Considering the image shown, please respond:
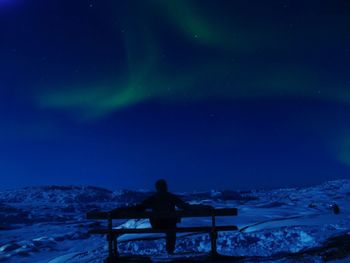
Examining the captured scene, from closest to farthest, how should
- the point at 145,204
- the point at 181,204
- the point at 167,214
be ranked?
the point at 167,214 → the point at 181,204 → the point at 145,204

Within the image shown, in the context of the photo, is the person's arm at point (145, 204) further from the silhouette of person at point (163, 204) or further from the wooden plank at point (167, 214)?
the wooden plank at point (167, 214)

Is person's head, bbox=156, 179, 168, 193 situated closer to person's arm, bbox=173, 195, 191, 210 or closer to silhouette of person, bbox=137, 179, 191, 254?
silhouette of person, bbox=137, 179, 191, 254

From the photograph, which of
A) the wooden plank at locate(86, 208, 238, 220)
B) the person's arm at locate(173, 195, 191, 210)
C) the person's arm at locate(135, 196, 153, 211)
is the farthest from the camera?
the person's arm at locate(135, 196, 153, 211)

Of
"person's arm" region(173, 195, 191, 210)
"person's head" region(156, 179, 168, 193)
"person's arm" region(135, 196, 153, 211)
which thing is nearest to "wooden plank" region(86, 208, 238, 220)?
"person's arm" region(173, 195, 191, 210)

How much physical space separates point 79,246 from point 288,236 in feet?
24.6

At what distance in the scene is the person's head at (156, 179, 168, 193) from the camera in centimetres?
799

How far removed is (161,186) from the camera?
8031 millimetres

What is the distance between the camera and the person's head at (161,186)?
26.2 ft

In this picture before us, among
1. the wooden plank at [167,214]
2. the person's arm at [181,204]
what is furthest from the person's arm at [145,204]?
the wooden plank at [167,214]

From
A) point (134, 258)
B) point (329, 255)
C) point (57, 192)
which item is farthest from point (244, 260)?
point (57, 192)

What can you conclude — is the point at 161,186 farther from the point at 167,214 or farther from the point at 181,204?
the point at 167,214

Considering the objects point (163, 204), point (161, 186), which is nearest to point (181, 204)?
point (163, 204)

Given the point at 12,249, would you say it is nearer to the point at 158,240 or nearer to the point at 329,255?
the point at 158,240

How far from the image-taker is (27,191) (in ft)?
276
